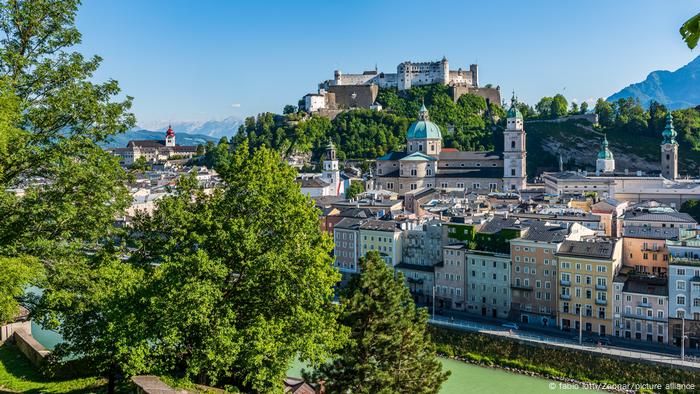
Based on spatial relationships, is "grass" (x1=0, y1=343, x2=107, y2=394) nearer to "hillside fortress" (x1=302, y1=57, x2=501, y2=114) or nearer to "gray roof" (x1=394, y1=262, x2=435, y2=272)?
"gray roof" (x1=394, y1=262, x2=435, y2=272)

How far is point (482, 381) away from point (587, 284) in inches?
274

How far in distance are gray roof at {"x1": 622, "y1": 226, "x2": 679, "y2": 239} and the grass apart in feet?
80.2

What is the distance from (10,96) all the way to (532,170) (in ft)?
234

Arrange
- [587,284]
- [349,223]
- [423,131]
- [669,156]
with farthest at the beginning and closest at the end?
[423,131] → [669,156] → [349,223] → [587,284]

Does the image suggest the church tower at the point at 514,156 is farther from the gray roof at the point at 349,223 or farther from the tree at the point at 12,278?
the tree at the point at 12,278

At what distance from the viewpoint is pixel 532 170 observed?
7481cm

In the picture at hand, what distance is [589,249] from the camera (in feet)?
89.9

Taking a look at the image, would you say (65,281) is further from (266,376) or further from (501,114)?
(501,114)

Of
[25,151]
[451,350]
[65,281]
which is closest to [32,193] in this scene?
[25,151]

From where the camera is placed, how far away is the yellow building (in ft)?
87.1

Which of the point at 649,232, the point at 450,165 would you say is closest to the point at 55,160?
the point at 649,232

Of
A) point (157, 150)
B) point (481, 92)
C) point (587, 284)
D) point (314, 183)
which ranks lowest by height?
point (587, 284)

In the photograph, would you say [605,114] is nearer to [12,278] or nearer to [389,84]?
[389,84]

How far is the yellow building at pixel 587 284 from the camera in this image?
2656cm
